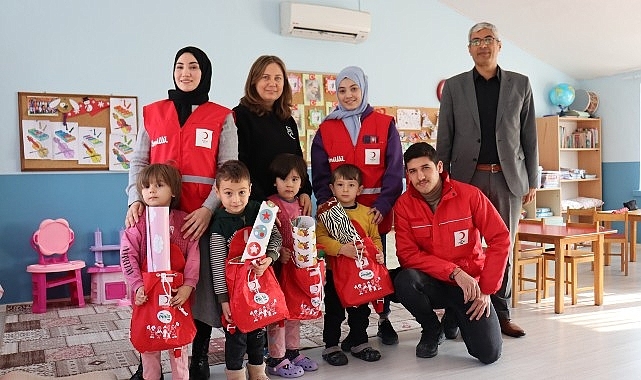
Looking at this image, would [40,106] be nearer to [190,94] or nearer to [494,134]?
[190,94]

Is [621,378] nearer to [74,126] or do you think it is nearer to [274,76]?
[274,76]

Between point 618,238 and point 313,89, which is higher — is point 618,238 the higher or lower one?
the lower one

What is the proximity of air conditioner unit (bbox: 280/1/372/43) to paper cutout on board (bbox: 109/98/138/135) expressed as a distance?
154 centimetres

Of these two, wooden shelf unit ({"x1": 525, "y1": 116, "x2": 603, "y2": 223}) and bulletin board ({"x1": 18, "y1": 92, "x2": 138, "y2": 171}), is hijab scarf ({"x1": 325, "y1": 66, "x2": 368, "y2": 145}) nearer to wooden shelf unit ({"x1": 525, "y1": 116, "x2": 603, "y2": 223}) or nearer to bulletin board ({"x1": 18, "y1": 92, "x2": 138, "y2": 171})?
bulletin board ({"x1": 18, "y1": 92, "x2": 138, "y2": 171})

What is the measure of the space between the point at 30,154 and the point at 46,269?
2.93ft

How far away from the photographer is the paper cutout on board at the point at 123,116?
4.82 metres

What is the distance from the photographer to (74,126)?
4.71 meters

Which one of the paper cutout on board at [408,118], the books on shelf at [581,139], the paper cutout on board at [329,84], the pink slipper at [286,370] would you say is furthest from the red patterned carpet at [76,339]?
the books on shelf at [581,139]

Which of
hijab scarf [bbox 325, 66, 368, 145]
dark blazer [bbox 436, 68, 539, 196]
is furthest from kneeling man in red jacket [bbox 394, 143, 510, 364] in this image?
dark blazer [bbox 436, 68, 539, 196]

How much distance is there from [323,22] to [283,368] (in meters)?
3.66

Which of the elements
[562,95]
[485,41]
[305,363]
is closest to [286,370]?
[305,363]

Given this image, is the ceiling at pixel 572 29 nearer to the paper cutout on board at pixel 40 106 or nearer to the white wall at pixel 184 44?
the white wall at pixel 184 44

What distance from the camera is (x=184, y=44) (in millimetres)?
5074

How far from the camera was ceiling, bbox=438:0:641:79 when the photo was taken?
593cm
